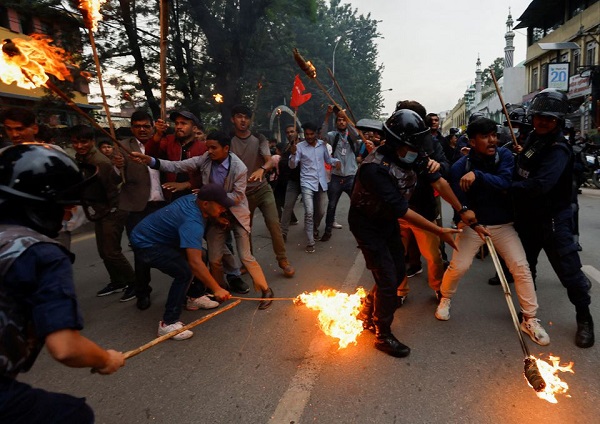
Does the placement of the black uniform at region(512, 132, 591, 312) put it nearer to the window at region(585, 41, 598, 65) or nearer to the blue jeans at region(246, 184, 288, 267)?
the blue jeans at region(246, 184, 288, 267)

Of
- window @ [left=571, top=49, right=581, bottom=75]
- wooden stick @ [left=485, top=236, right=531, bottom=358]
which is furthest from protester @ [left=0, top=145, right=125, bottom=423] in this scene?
window @ [left=571, top=49, right=581, bottom=75]

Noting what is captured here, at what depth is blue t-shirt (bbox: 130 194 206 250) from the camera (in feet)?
10.2

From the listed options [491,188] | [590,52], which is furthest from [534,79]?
[491,188]

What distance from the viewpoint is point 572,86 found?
22.1m

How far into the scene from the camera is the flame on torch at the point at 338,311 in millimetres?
3078

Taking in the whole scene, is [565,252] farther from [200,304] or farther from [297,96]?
[297,96]

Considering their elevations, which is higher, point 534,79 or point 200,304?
point 534,79

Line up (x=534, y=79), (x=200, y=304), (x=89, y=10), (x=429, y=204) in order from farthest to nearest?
(x=534, y=79), (x=429, y=204), (x=200, y=304), (x=89, y=10)

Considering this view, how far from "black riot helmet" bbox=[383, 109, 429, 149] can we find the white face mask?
0.17 ft

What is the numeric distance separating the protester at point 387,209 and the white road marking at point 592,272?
266 centimetres

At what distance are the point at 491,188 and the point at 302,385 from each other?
2207 millimetres

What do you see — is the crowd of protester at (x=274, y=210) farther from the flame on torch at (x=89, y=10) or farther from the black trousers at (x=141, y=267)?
the flame on torch at (x=89, y=10)

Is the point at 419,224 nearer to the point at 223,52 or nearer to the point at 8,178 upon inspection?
the point at 8,178

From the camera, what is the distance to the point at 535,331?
296cm
